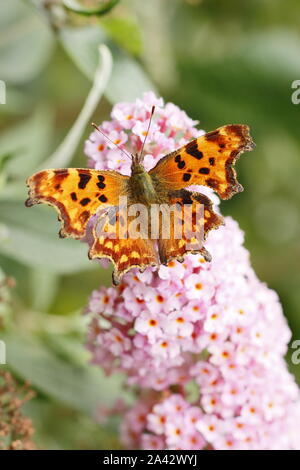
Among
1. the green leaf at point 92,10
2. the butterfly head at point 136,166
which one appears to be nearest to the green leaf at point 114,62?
the green leaf at point 92,10

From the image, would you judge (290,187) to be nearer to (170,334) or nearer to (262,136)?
(262,136)

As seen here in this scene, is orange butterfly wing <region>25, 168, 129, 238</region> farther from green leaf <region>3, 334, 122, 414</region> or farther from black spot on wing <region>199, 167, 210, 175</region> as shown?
green leaf <region>3, 334, 122, 414</region>

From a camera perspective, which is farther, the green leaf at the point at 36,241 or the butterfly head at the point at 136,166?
the green leaf at the point at 36,241

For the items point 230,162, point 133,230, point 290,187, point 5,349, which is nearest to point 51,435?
point 5,349

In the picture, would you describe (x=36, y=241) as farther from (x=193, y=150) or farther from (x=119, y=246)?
(x=193, y=150)

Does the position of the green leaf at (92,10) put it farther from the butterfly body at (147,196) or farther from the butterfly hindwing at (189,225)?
the butterfly hindwing at (189,225)

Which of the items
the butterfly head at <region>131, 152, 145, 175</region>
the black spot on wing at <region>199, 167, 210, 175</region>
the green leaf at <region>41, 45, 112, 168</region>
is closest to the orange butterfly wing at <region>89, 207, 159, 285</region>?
the butterfly head at <region>131, 152, 145, 175</region>
